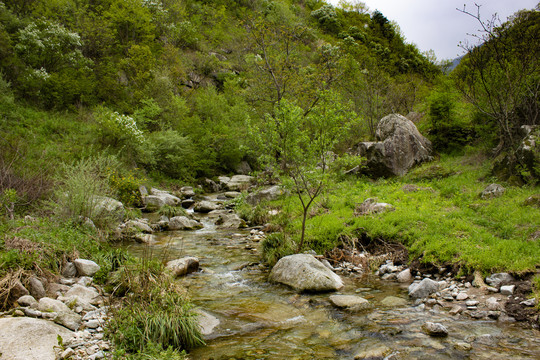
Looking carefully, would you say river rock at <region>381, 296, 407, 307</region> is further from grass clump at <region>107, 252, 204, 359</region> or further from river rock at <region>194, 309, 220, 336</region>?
grass clump at <region>107, 252, 204, 359</region>

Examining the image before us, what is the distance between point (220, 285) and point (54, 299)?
10.6ft

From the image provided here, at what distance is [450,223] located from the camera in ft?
27.6

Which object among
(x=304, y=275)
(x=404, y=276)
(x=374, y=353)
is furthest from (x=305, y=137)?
(x=374, y=353)

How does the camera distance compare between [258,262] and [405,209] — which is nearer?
[258,262]

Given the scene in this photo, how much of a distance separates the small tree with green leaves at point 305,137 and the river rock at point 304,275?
4.07ft

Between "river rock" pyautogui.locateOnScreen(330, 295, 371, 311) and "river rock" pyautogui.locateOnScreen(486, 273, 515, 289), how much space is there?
2363 millimetres

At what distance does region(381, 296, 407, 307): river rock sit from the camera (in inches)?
233

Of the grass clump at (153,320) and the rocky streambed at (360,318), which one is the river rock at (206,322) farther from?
the grass clump at (153,320)

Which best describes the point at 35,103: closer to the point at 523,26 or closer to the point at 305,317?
the point at 305,317

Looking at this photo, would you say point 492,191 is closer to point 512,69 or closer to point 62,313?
point 512,69

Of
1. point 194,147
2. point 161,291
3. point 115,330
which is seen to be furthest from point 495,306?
point 194,147

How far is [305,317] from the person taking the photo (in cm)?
558

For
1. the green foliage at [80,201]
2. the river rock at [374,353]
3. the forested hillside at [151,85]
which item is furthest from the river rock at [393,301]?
the forested hillside at [151,85]

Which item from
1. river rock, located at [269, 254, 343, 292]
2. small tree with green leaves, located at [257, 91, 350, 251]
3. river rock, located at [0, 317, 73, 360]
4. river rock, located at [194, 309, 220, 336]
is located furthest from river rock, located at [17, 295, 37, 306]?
small tree with green leaves, located at [257, 91, 350, 251]
